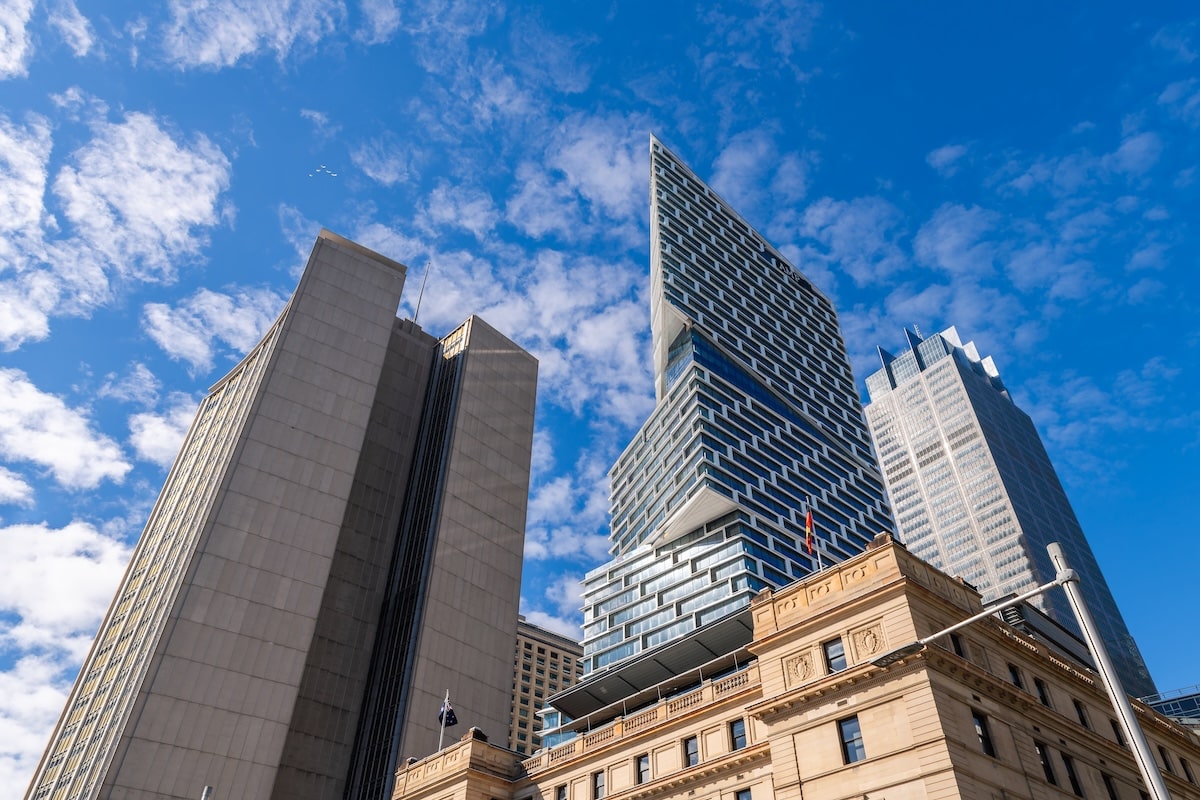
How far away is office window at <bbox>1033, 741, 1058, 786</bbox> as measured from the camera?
1411 inches

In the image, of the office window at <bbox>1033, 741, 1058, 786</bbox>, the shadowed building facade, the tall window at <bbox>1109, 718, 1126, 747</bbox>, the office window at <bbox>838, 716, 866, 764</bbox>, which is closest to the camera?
the office window at <bbox>838, 716, 866, 764</bbox>

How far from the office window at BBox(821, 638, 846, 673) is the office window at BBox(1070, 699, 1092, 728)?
48.7 ft

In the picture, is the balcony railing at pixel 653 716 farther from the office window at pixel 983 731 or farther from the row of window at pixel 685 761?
the office window at pixel 983 731

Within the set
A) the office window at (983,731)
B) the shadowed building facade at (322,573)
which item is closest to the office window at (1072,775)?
the office window at (983,731)

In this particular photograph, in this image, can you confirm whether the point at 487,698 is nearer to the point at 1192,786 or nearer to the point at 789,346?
the point at 1192,786

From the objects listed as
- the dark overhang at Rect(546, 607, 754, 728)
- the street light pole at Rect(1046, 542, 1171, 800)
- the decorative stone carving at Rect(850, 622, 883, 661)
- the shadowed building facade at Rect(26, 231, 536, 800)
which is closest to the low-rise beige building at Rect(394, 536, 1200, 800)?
the decorative stone carving at Rect(850, 622, 883, 661)

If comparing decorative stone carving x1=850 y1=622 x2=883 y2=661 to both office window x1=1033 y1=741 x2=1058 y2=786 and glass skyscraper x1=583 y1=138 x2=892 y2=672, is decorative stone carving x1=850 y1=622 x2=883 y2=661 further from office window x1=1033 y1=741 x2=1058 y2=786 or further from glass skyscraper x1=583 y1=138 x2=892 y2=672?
glass skyscraper x1=583 y1=138 x2=892 y2=672

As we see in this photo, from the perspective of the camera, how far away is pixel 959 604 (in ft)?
123

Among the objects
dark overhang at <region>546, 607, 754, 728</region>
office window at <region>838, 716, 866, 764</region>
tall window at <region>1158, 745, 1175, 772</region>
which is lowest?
office window at <region>838, 716, 866, 764</region>

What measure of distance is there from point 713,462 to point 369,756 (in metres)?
83.8

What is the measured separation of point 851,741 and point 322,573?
6721 cm

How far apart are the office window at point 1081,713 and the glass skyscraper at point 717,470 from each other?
88422 millimetres

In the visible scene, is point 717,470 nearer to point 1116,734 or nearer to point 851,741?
point 1116,734

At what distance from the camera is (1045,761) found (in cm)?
3631
